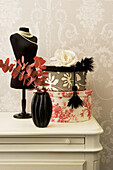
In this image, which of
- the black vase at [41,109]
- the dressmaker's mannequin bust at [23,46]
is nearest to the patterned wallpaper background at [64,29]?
the dressmaker's mannequin bust at [23,46]

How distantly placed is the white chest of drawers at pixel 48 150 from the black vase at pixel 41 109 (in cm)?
4

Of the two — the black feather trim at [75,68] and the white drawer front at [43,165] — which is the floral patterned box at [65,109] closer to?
the black feather trim at [75,68]

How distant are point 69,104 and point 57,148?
0.23 m

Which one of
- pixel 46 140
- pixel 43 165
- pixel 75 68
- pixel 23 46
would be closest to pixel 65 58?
pixel 75 68

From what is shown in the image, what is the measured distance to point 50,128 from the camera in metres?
1.19

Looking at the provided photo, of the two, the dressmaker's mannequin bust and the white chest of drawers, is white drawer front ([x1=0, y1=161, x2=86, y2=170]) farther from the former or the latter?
the dressmaker's mannequin bust

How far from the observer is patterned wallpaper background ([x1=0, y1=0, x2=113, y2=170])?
1579 mm

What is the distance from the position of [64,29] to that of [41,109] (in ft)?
2.10

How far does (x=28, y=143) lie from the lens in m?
1.16

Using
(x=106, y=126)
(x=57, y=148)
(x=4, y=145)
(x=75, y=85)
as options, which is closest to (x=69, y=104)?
(x=75, y=85)

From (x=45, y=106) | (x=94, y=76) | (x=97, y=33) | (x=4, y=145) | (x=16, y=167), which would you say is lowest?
(x=16, y=167)

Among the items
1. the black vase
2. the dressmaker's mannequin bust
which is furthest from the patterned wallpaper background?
the black vase

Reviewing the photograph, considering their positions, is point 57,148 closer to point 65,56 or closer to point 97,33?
point 65,56

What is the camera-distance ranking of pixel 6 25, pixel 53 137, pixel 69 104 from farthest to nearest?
pixel 6 25
pixel 69 104
pixel 53 137
